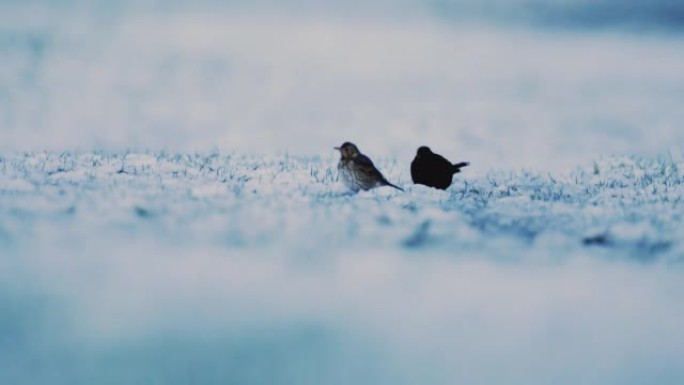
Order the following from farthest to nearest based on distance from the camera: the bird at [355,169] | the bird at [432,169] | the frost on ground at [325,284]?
the bird at [432,169], the bird at [355,169], the frost on ground at [325,284]

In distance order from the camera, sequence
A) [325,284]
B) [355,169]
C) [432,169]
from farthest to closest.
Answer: [432,169] → [355,169] → [325,284]

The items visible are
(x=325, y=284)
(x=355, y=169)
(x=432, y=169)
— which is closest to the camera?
(x=325, y=284)

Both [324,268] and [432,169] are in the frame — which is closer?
[324,268]

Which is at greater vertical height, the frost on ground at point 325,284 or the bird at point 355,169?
the bird at point 355,169

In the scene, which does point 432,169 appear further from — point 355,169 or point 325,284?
point 325,284

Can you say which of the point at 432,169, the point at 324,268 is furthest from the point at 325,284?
the point at 432,169

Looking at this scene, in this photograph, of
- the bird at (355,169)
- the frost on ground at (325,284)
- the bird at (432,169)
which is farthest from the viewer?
the bird at (432,169)
